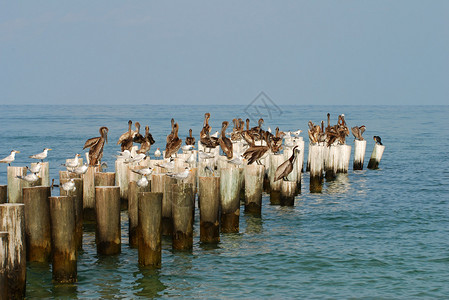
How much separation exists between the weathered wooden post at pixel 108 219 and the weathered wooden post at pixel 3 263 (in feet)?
9.61

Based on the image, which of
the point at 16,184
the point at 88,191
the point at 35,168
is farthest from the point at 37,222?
the point at 35,168

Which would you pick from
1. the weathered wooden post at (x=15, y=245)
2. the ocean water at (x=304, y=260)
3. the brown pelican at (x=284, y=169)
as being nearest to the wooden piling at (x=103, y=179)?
the ocean water at (x=304, y=260)

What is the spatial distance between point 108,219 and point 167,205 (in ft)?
6.93

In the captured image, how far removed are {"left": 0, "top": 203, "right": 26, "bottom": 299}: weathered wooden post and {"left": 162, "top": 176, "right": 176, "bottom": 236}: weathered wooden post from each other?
388 cm

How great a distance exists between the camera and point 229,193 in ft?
48.5

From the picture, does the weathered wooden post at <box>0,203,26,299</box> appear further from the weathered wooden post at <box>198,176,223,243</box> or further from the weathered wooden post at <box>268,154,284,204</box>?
the weathered wooden post at <box>268,154,284,204</box>

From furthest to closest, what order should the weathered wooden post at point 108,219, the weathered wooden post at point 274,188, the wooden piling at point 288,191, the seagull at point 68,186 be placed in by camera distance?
the weathered wooden post at point 274,188, the wooden piling at point 288,191, the seagull at point 68,186, the weathered wooden post at point 108,219

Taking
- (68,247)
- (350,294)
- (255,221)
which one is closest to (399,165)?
(255,221)

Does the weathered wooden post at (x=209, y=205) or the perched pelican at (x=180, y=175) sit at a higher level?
the perched pelican at (x=180, y=175)

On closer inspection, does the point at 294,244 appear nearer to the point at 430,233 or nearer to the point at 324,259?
the point at 324,259

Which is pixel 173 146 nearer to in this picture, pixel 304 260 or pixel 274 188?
pixel 274 188

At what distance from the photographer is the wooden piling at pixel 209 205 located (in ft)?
44.2

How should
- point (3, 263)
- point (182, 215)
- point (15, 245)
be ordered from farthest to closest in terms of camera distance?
1. point (182, 215)
2. point (15, 245)
3. point (3, 263)

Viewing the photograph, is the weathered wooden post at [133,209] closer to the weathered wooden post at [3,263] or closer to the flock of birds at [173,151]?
the flock of birds at [173,151]
